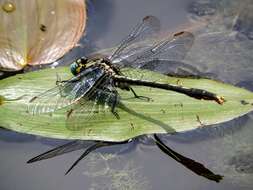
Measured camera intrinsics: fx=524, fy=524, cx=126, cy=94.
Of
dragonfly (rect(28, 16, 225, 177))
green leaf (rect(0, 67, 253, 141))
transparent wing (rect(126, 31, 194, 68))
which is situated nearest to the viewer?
green leaf (rect(0, 67, 253, 141))

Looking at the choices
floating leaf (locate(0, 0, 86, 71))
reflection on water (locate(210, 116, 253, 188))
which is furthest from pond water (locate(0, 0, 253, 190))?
floating leaf (locate(0, 0, 86, 71))

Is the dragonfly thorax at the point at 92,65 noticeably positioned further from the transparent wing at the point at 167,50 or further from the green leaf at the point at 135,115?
the green leaf at the point at 135,115

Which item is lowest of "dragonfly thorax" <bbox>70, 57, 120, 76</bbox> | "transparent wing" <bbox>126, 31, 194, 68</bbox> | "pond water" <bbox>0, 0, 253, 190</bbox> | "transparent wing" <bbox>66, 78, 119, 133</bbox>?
"pond water" <bbox>0, 0, 253, 190</bbox>

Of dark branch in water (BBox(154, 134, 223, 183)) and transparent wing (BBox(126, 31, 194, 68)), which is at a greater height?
transparent wing (BBox(126, 31, 194, 68))

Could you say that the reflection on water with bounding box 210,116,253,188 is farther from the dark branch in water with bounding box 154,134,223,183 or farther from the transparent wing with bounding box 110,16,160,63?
the transparent wing with bounding box 110,16,160,63

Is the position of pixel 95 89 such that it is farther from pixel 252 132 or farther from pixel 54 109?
pixel 252 132

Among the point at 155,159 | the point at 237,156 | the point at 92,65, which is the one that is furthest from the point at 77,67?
the point at 237,156
